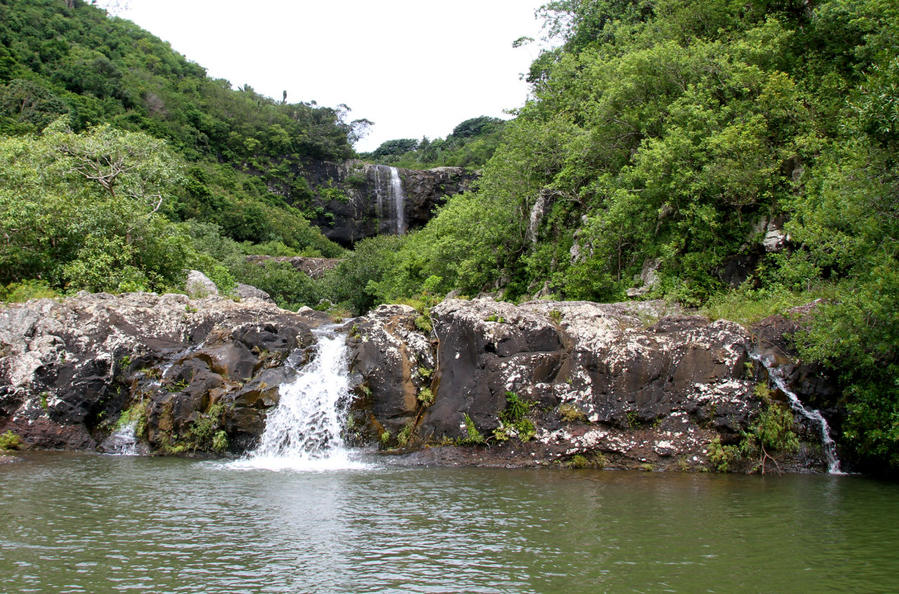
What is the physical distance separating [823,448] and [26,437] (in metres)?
19.0

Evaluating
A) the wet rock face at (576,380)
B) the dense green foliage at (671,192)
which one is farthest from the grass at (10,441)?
the wet rock face at (576,380)

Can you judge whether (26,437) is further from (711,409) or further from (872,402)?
(872,402)

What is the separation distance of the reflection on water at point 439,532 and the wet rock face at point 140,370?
294cm

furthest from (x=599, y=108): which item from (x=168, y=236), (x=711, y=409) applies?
(x=168, y=236)

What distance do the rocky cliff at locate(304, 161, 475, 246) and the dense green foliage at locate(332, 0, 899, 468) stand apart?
39.2 meters

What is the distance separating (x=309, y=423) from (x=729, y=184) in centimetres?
1411

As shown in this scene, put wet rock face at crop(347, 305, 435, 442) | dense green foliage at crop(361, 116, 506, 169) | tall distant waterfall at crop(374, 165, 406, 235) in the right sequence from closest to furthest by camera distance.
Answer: wet rock face at crop(347, 305, 435, 442), tall distant waterfall at crop(374, 165, 406, 235), dense green foliage at crop(361, 116, 506, 169)

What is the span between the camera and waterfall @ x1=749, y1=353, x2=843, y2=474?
535 inches

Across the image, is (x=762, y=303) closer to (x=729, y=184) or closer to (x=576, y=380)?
(x=729, y=184)

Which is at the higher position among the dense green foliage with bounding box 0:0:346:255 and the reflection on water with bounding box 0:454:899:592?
the dense green foliage with bounding box 0:0:346:255

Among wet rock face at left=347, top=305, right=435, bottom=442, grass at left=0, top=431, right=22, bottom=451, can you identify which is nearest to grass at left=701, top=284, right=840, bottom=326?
wet rock face at left=347, top=305, right=435, bottom=442

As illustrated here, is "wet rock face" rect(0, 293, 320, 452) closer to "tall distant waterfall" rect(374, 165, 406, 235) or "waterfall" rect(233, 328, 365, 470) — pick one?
"waterfall" rect(233, 328, 365, 470)

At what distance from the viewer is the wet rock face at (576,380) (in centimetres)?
1406

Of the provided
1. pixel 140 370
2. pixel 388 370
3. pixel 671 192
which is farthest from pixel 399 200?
pixel 388 370
